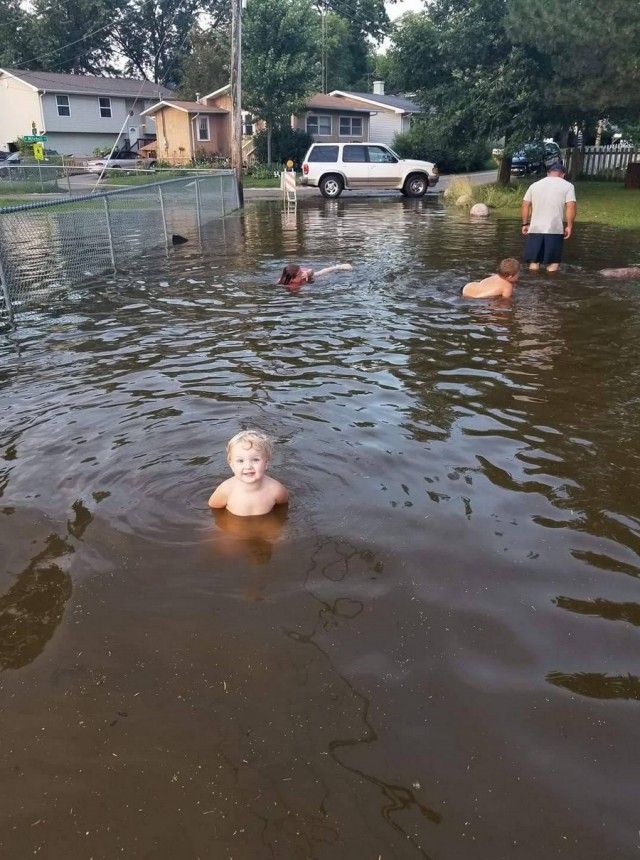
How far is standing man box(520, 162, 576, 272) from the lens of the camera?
35.2ft

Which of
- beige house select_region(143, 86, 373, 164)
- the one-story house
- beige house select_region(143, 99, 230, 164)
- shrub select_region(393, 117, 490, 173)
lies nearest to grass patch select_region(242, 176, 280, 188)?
beige house select_region(143, 86, 373, 164)

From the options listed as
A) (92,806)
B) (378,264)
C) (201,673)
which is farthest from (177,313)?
(92,806)

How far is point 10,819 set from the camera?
2.30 metres

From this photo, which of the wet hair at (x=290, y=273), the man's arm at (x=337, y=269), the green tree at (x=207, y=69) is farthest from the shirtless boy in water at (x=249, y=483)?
the green tree at (x=207, y=69)

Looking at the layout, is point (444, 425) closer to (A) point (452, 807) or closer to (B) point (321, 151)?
(A) point (452, 807)

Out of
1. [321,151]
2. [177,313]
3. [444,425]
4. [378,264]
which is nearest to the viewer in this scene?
[444,425]

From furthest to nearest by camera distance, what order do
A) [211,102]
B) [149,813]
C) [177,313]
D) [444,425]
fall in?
[211,102]
[177,313]
[444,425]
[149,813]

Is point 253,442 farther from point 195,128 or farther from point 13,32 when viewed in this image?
point 13,32

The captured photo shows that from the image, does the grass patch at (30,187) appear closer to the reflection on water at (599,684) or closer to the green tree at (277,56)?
the green tree at (277,56)

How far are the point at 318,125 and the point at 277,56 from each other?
22.4 ft

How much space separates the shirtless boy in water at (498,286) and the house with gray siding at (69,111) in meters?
42.6

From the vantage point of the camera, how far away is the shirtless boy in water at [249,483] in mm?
3930

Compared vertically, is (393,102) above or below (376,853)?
above

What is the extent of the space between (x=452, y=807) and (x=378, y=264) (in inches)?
441
